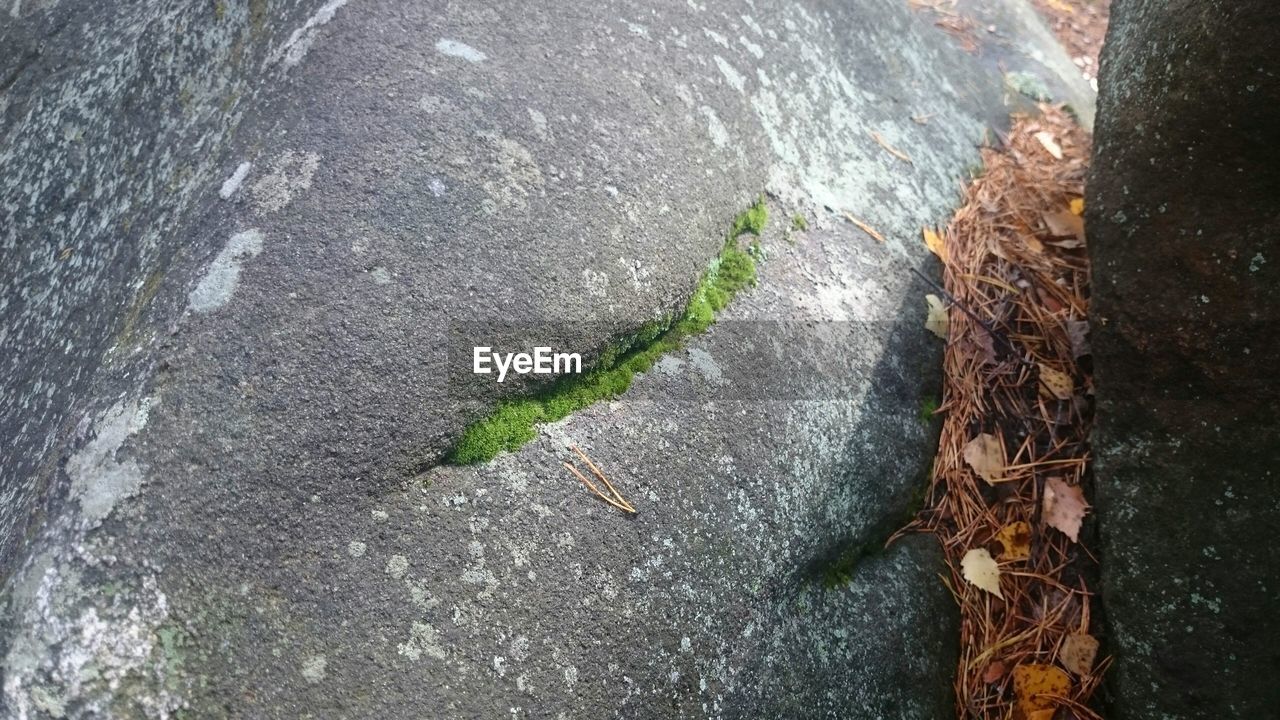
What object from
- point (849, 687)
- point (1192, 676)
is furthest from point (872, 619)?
point (1192, 676)

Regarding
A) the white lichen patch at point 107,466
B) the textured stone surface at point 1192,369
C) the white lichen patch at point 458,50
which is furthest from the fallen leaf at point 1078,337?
the white lichen patch at point 107,466

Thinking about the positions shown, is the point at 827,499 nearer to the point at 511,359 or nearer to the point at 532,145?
the point at 511,359

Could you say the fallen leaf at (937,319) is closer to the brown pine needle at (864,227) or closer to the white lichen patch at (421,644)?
the brown pine needle at (864,227)

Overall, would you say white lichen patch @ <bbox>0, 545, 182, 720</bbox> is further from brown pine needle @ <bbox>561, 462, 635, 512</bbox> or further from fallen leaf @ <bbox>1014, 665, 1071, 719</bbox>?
fallen leaf @ <bbox>1014, 665, 1071, 719</bbox>

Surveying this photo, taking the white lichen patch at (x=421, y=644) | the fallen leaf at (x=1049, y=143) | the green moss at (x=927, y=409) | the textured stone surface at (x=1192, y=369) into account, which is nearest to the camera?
the white lichen patch at (x=421, y=644)

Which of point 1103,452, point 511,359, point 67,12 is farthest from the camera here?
point 67,12

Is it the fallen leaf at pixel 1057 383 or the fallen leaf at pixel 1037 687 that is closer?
the fallen leaf at pixel 1037 687

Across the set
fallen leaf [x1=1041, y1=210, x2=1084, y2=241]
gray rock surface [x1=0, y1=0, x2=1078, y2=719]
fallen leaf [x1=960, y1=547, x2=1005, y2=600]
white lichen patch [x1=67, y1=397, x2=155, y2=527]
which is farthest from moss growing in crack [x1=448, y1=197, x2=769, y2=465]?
fallen leaf [x1=1041, y1=210, x2=1084, y2=241]

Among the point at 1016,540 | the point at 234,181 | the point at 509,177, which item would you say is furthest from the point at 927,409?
the point at 234,181
